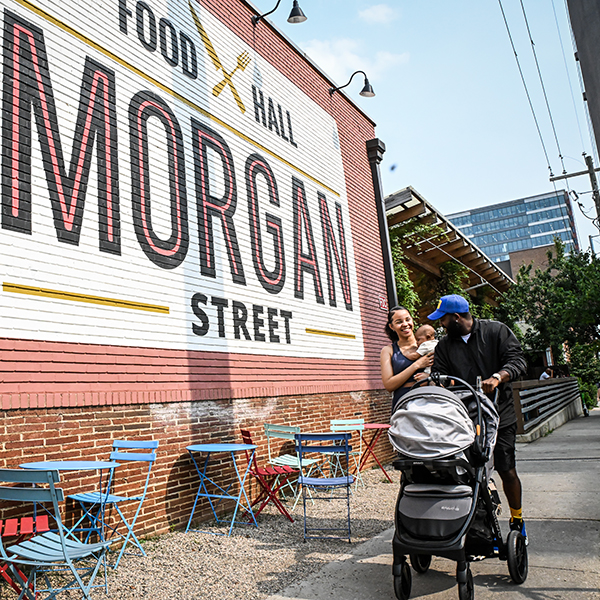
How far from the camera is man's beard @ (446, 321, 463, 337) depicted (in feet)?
13.0

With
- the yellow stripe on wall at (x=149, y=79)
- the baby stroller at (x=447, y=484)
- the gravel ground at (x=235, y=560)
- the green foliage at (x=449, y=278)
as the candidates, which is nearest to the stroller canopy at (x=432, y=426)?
the baby stroller at (x=447, y=484)

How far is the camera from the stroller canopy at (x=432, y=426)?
3186 mm

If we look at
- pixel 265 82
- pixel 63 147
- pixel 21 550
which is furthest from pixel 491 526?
pixel 265 82

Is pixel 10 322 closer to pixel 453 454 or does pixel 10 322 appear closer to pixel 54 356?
pixel 54 356

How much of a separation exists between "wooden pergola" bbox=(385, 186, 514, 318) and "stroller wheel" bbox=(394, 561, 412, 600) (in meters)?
10.8

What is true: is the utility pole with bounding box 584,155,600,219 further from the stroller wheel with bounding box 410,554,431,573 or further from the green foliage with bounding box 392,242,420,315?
the stroller wheel with bounding box 410,554,431,573

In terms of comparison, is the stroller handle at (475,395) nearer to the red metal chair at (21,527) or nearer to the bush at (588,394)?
the red metal chair at (21,527)

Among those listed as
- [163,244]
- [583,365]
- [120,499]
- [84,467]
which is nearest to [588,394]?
[583,365]

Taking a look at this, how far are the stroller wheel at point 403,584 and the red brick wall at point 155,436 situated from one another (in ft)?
9.72

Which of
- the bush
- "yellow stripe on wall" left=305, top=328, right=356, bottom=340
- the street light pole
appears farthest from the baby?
the bush

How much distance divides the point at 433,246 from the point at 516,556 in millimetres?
13520

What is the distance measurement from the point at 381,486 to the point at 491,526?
453 centimetres

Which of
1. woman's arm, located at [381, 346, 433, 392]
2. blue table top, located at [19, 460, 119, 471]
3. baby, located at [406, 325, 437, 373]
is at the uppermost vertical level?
baby, located at [406, 325, 437, 373]

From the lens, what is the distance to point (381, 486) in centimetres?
782
